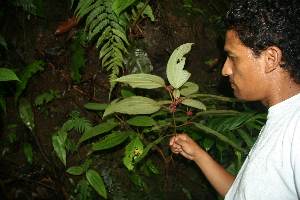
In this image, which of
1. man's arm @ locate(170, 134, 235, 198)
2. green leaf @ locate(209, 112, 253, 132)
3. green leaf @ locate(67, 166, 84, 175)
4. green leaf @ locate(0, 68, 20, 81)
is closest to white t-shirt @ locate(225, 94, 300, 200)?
man's arm @ locate(170, 134, 235, 198)

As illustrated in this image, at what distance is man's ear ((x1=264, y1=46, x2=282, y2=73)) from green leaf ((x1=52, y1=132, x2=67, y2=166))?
6.81 feet

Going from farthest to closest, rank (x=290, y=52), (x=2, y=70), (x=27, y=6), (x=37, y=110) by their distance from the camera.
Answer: (x=37, y=110) < (x=27, y=6) < (x=2, y=70) < (x=290, y=52)

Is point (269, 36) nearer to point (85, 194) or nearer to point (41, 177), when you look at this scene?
point (85, 194)

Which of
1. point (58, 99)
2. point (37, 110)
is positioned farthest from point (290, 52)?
point (37, 110)

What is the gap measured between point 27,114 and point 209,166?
2.00 meters

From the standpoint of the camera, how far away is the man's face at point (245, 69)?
38.3 inches

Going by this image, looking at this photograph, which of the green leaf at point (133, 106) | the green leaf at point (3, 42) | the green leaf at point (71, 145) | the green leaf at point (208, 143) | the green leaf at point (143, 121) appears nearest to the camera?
the green leaf at point (133, 106)

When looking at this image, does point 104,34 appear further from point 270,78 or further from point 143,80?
point 270,78

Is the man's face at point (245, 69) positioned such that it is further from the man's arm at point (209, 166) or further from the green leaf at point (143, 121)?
the green leaf at point (143, 121)

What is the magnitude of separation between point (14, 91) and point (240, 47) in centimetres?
240

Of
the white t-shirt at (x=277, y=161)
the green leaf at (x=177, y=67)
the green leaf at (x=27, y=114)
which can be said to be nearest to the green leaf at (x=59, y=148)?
the green leaf at (x=27, y=114)

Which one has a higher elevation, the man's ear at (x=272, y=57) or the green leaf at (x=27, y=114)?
the man's ear at (x=272, y=57)

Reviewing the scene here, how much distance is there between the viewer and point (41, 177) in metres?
2.37

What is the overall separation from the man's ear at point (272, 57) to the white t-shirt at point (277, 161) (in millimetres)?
168
